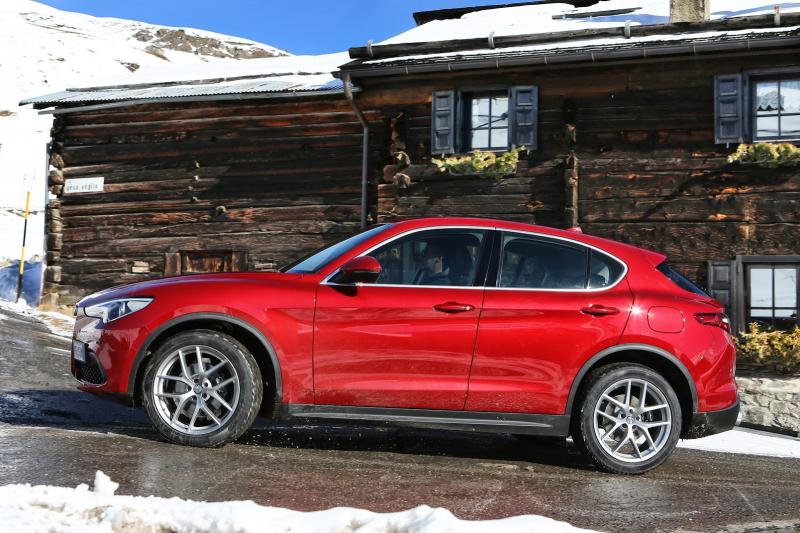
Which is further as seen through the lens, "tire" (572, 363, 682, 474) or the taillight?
the taillight

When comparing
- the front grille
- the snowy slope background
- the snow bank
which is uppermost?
the snowy slope background

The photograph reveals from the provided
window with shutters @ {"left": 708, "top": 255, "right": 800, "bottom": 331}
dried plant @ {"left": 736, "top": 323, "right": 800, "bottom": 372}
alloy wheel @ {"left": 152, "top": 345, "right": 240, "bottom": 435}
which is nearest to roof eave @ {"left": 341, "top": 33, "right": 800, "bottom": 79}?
window with shutters @ {"left": 708, "top": 255, "right": 800, "bottom": 331}

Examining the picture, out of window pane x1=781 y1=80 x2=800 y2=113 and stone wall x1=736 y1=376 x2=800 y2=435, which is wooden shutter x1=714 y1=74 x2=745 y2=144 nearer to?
window pane x1=781 y1=80 x2=800 y2=113

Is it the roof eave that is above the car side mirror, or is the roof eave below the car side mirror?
above

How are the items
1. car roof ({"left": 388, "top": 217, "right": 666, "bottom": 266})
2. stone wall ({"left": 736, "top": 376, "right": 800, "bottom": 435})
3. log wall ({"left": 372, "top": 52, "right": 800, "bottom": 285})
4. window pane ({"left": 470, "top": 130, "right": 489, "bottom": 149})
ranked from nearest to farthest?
1. car roof ({"left": 388, "top": 217, "right": 666, "bottom": 266})
2. stone wall ({"left": 736, "top": 376, "right": 800, "bottom": 435})
3. log wall ({"left": 372, "top": 52, "right": 800, "bottom": 285})
4. window pane ({"left": 470, "top": 130, "right": 489, "bottom": 149})

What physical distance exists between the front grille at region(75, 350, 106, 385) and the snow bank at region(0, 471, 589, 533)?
171cm

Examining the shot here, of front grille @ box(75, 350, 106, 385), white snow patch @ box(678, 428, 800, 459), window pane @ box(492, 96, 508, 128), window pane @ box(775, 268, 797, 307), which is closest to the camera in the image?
front grille @ box(75, 350, 106, 385)

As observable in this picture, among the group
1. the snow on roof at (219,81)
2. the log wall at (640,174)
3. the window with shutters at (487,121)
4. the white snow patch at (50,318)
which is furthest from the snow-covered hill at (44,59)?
the log wall at (640,174)

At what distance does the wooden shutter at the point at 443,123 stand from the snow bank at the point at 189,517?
11.4m

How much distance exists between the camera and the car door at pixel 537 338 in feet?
18.0

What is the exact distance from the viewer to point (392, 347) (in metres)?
5.45

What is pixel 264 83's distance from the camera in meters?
17.3

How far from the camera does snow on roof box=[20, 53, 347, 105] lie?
16.8 meters

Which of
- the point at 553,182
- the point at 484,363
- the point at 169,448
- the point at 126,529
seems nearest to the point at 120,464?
the point at 169,448
